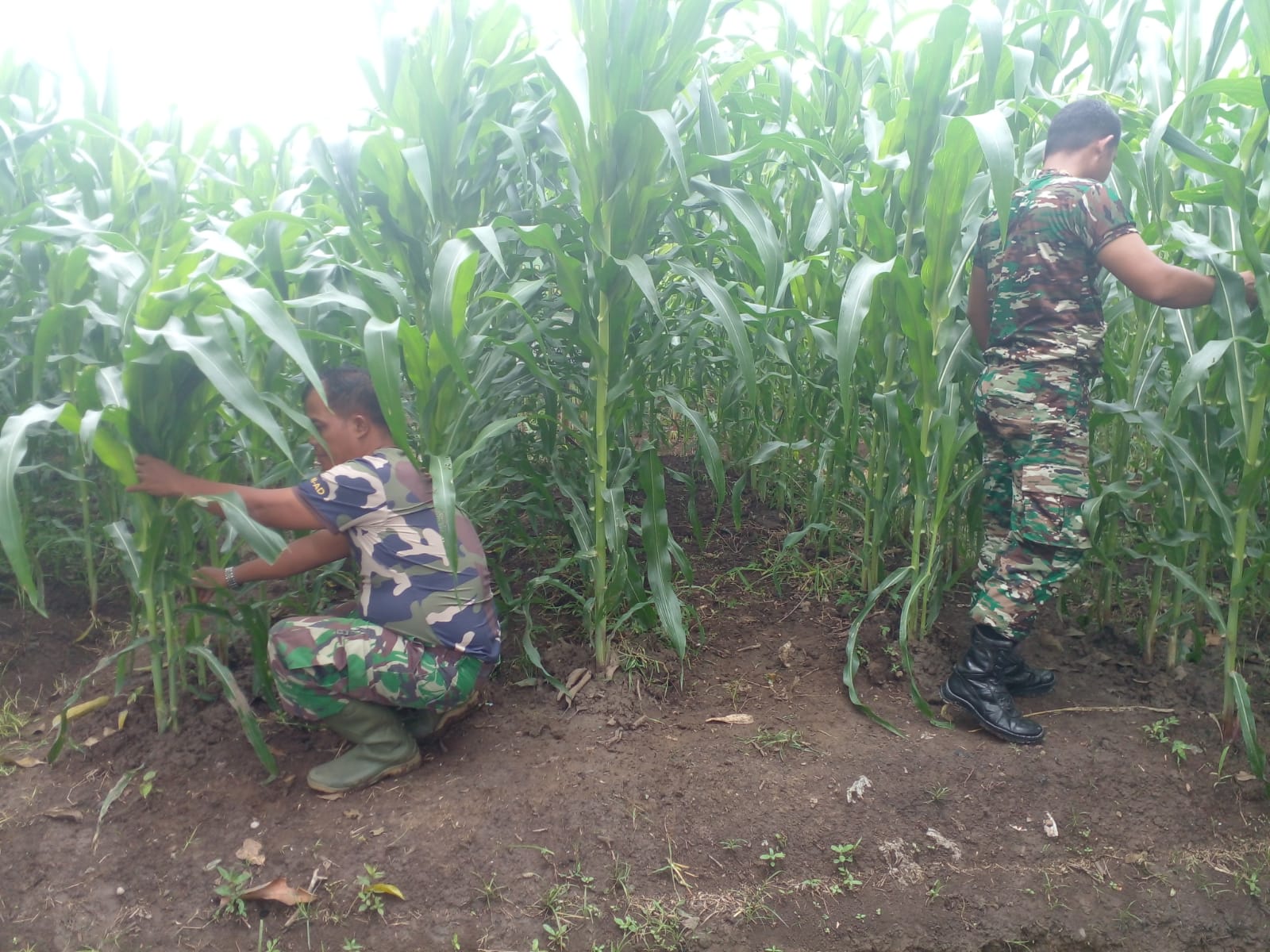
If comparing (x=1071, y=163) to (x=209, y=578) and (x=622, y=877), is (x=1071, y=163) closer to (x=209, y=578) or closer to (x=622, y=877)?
(x=622, y=877)

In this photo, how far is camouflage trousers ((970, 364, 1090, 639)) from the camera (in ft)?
7.70

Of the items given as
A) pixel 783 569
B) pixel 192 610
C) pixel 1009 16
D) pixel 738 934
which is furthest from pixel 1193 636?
pixel 192 610

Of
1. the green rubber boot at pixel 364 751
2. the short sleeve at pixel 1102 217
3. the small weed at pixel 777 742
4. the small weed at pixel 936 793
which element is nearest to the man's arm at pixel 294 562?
the green rubber boot at pixel 364 751

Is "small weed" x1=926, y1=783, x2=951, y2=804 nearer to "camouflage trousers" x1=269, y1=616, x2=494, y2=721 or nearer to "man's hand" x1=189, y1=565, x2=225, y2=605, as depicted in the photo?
"camouflage trousers" x1=269, y1=616, x2=494, y2=721

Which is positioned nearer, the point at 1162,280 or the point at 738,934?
the point at 738,934

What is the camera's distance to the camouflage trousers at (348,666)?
2.06 meters

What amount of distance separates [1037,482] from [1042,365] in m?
0.34

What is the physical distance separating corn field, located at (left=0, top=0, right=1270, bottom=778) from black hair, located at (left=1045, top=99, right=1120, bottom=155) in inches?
6.5

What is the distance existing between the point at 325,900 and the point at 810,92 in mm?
3399

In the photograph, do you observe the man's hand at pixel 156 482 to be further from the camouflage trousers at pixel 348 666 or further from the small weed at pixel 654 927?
the small weed at pixel 654 927

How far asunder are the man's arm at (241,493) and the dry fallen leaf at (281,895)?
820 millimetres

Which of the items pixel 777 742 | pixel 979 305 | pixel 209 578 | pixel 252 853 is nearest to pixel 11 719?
pixel 209 578

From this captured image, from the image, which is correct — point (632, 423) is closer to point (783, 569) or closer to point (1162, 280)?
point (783, 569)

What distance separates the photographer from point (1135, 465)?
338cm
